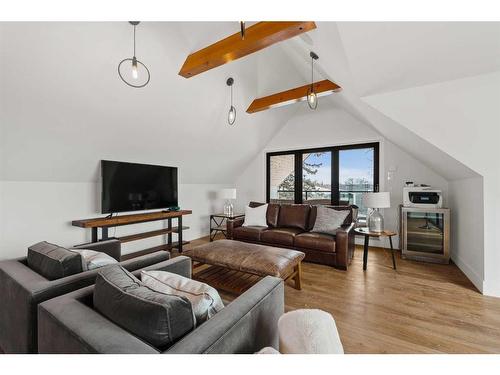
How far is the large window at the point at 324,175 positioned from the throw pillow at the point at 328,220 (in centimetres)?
111

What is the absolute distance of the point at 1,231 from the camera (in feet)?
7.93

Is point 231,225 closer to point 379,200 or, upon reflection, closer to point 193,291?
point 379,200

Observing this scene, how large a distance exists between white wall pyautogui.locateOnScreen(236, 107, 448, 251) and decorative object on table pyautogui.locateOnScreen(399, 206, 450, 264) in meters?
0.60

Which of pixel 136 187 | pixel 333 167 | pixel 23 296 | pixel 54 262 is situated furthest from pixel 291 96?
pixel 23 296

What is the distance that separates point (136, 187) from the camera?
3375mm

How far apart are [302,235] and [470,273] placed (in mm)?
2003

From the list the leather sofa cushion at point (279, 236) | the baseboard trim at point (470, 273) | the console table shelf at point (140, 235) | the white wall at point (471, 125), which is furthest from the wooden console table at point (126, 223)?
the baseboard trim at point (470, 273)

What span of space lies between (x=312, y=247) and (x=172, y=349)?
2.77 m

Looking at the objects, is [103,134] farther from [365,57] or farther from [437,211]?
[437,211]

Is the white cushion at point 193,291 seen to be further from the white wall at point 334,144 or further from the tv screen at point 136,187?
the white wall at point 334,144

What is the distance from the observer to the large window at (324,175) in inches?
168

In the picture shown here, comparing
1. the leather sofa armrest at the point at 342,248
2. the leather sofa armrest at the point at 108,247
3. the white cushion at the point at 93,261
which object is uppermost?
the white cushion at the point at 93,261

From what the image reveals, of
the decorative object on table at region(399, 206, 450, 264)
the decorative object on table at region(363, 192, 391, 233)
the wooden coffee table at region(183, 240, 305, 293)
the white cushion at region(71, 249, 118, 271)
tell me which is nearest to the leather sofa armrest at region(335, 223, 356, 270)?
the decorative object on table at region(363, 192, 391, 233)
